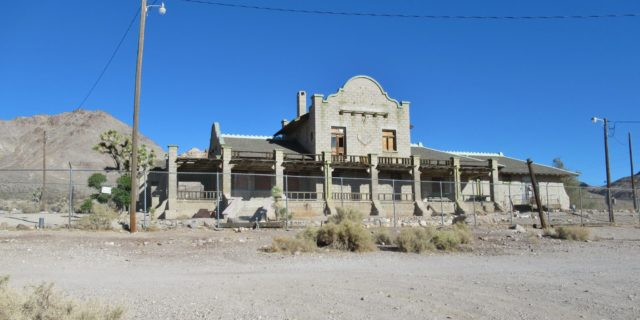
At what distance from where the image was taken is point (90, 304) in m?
5.71

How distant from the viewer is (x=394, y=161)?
3847 cm

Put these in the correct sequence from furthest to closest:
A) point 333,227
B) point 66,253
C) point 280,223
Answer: point 280,223 → point 333,227 → point 66,253

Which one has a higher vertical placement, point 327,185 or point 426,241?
point 327,185

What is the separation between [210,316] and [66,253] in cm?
857

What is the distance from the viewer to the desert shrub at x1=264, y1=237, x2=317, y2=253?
15109 millimetres

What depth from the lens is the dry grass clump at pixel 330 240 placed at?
1524 centimetres

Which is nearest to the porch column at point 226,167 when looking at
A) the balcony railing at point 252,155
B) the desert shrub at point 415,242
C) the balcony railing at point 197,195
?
the balcony railing at point 252,155

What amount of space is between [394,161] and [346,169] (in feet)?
11.1

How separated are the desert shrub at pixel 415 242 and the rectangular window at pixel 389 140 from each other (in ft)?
79.6

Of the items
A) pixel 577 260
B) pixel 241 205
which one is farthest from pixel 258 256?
pixel 241 205

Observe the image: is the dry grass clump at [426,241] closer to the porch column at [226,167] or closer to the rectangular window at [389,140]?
the porch column at [226,167]

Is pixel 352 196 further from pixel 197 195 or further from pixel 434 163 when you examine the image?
pixel 197 195

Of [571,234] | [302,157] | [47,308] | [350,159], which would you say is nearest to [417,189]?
[350,159]

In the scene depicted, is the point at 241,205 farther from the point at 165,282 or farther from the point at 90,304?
the point at 90,304
